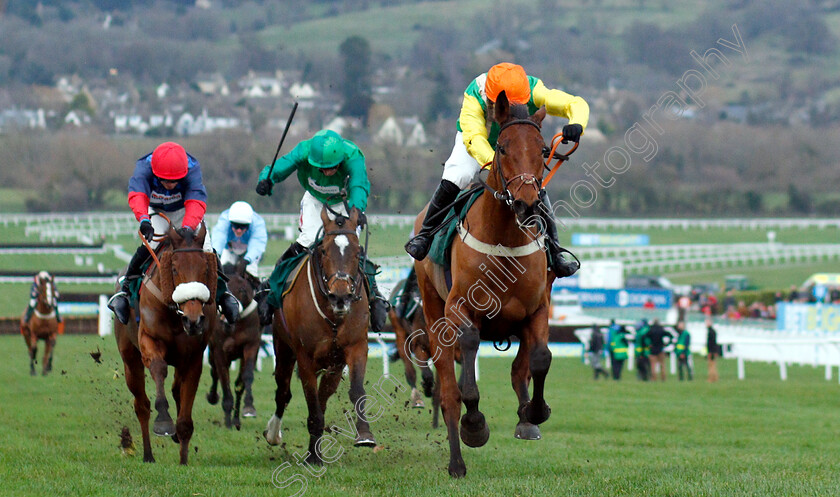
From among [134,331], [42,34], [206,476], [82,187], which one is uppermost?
[42,34]

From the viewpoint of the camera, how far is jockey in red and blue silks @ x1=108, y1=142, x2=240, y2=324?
850 centimetres

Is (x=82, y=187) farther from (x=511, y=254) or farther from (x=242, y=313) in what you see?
(x=511, y=254)

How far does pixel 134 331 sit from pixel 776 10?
458 feet

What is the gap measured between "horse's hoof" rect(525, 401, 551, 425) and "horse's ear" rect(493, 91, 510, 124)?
175 centimetres

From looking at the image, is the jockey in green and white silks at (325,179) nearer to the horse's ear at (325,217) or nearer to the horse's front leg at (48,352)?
the horse's ear at (325,217)

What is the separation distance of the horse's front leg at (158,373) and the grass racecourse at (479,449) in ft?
0.96

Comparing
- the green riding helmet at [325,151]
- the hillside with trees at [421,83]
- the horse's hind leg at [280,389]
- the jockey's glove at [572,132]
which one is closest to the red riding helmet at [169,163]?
the green riding helmet at [325,151]

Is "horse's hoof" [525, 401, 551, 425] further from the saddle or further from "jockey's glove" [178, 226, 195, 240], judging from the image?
"jockey's glove" [178, 226, 195, 240]

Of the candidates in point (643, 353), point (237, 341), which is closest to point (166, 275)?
point (237, 341)

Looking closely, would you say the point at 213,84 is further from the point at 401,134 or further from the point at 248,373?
the point at 248,373

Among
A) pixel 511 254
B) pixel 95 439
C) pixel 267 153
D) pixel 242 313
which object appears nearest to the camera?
pixel 511 254

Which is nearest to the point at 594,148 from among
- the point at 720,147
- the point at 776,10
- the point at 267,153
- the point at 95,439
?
the point at 720,147

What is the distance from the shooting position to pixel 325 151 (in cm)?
872

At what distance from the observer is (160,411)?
26.2 feet
